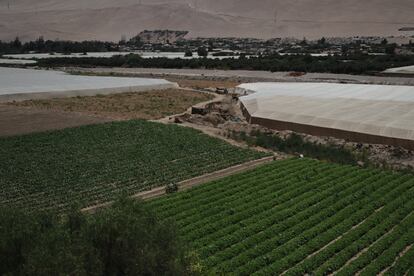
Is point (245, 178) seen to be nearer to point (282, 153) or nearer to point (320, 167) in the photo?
point (320, 167)

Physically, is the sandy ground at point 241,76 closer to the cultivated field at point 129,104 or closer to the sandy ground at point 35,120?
the cultivated field at point 129,104

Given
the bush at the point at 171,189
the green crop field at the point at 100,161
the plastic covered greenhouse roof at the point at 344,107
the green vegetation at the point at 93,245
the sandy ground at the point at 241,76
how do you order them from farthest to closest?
1. the sandy ground at the point at 241,76
2. the plastic covered greenhouse roof at the point at 344,107
3. the bush at the point at 171,189
4. the green crop field at the point at 100,161
5. the green vegetation at the point at 93,245

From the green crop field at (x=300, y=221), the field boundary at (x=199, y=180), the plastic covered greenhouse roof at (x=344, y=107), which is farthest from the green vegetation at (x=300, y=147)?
the green crop field at (x=300, y=221)

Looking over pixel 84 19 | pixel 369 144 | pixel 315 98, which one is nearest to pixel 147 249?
pixel 369 144

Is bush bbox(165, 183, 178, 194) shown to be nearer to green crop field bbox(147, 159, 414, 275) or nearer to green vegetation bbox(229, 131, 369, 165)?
green crop field bbox(147, 159, 414, 275)

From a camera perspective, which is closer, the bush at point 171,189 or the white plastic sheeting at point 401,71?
the bush at point 171,189

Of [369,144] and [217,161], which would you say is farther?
[369,144]
